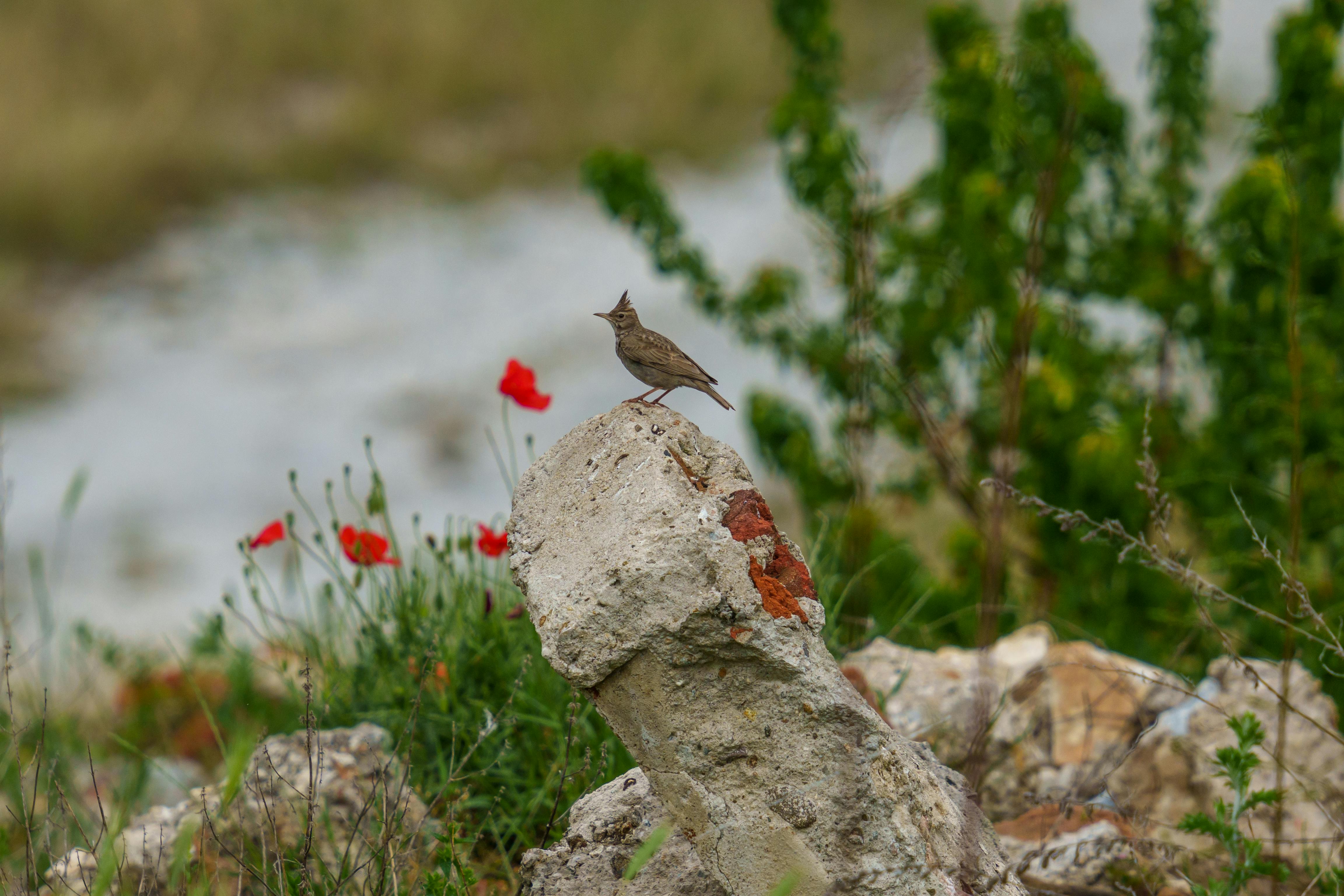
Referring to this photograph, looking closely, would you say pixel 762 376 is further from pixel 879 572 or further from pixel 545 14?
pixel 545 14

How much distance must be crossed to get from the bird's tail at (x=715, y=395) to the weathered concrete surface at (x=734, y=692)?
0.30 meters

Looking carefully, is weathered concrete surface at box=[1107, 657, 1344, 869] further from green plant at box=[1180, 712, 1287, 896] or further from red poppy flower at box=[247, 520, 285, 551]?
red poppy flower at box=[247, 520, 285, 551]

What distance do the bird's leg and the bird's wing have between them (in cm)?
7

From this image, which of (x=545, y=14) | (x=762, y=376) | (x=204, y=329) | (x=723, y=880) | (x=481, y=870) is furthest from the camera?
(x=545, y=14)

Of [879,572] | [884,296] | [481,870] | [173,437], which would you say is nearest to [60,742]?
[481,870]

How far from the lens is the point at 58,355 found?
444 inches

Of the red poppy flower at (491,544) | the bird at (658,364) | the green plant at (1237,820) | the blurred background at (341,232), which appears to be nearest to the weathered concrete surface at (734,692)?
the bird at (658,364)

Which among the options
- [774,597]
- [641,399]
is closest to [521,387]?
[641,399]

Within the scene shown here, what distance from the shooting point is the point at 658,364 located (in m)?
2.56

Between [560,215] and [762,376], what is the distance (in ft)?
13.9

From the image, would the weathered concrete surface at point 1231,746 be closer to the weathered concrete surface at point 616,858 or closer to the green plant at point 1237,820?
the green plant at point 1237,820

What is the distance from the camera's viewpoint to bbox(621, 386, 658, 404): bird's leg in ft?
7.57

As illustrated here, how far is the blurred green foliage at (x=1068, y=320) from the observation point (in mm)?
4699

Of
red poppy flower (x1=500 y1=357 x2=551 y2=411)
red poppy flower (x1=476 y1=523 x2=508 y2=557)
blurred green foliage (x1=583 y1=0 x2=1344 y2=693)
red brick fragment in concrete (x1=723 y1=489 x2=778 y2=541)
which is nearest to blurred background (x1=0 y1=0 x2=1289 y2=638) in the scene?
blurred green foliage (x1=583 y1=0 x2=1344 y2=693)
